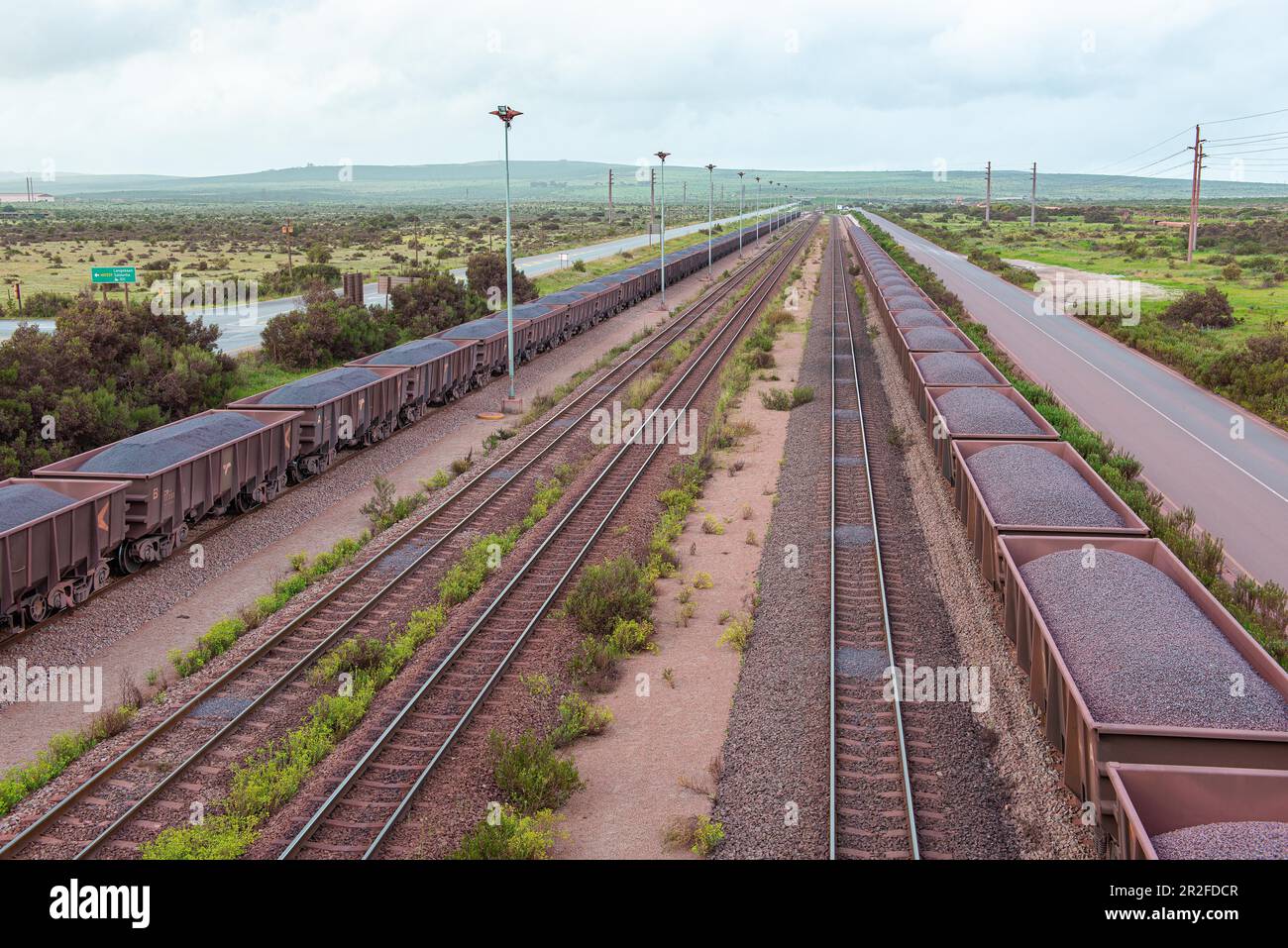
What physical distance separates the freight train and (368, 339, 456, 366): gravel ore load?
17.6 metres

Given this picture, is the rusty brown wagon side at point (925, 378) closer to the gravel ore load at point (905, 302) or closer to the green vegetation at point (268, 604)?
the gravel ore load at point (905, 302)

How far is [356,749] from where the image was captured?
433 inches

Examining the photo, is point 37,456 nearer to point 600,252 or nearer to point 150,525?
point 150,525

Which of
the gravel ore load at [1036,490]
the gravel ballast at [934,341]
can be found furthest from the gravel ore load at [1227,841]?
the gravel ballast at [934,341]

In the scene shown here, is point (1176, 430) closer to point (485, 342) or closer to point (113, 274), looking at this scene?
point (485, 342)

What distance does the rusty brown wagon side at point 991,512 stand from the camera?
13.5 meters

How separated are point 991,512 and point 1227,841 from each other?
8.27 metres

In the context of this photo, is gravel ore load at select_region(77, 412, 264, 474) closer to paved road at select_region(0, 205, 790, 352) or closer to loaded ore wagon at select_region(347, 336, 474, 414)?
loaded ore wagon at select_region(347, 336, 474, 414)

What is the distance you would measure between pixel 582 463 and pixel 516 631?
10084 mm

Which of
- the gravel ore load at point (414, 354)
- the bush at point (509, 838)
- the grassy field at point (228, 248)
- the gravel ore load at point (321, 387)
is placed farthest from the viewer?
the grassy field at point (228, 248)

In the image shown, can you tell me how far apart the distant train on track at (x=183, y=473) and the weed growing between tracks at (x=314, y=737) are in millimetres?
4807

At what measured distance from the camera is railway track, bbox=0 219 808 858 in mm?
9531

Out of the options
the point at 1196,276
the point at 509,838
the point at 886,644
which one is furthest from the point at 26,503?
the point at 1196,276
